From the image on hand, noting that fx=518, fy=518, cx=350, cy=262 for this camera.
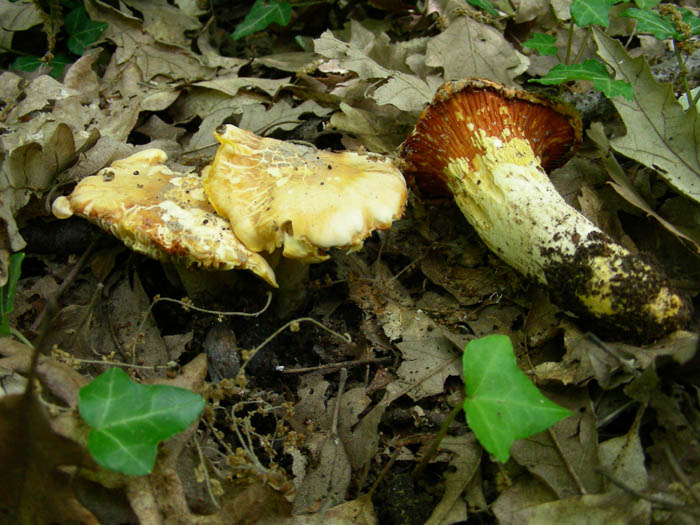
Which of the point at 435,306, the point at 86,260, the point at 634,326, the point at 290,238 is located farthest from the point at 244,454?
the point at 634,326

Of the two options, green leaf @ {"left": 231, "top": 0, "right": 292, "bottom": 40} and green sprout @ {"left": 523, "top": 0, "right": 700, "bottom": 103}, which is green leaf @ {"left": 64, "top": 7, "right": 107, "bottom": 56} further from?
green sprout @ {"left": 523, "top": 0, "right": 700, "bottom": 103}

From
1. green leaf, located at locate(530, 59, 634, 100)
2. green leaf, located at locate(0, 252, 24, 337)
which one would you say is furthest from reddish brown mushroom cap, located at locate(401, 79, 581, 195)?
green leaf, located at locate(0, 252, 24, 337)

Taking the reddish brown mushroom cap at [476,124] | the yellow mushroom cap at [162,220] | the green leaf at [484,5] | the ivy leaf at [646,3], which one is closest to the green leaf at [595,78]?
the reddish brown mushroom cap at [476,124]

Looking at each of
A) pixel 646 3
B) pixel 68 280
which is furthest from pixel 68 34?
pixel 646 3

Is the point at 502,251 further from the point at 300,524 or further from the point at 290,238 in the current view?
the point at 300,524

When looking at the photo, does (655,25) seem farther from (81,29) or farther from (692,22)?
(81,29)

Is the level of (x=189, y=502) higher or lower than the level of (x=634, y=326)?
lower
